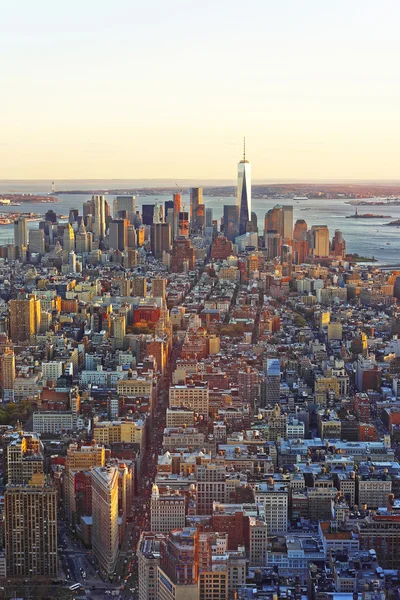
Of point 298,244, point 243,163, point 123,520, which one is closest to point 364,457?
point 123,520

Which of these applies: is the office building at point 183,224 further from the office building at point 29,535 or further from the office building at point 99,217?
the office building at point 29,535

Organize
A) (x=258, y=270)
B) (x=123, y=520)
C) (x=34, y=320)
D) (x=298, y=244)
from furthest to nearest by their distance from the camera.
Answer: (x=298, y=244) → (x=258, y=270) → (x=34, y=320) → (x=123, y=520)

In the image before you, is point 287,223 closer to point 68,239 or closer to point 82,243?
point 82,243

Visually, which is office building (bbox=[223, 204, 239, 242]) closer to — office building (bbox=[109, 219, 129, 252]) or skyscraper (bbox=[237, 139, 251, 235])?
skyscraper (bbox=[237, 139, 251, 235])

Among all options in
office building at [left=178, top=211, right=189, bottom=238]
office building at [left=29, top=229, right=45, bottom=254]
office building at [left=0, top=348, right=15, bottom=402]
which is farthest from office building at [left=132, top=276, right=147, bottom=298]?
office building at [left=178, top=211, right=189, bottom=238]

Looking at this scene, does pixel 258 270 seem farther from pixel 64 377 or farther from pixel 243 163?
pixel 64 377

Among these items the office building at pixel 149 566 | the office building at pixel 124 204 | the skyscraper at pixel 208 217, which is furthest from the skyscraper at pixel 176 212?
the office building at pixel 149 566
